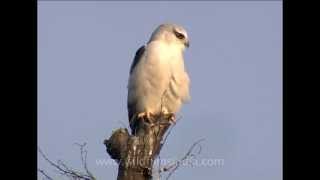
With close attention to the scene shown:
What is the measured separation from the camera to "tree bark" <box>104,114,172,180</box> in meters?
4.82

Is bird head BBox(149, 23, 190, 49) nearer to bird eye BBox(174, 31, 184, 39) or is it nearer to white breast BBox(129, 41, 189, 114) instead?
bird eye BBox(174, 31, 184, 39)

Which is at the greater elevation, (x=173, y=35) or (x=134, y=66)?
(x=173, y=35)

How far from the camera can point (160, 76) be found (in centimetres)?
685

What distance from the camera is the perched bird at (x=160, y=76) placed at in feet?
22.6

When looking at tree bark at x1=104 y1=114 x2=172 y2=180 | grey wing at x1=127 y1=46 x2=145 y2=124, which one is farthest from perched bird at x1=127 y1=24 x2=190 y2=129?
tree bark at x1=104 y1=114 x2=172 y2=180

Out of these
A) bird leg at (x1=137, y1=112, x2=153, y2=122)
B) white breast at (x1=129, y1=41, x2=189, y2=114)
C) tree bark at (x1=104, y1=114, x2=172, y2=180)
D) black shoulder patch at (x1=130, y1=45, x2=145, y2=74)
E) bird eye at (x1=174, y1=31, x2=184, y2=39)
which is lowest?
tree bark at (x1=104, y1=114, x2=172, y2=180)

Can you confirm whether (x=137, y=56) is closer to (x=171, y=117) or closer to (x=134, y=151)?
(x=171, y=117)

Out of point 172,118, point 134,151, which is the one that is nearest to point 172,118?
point 172,118

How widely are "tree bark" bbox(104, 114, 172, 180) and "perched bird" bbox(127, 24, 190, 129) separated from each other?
5.01ft

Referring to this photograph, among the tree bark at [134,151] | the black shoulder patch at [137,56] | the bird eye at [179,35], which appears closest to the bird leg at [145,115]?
the black shoulder patch at [137,56]

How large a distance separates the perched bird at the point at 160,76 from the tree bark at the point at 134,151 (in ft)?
5.01

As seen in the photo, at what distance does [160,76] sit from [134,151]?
2005 millimetres
